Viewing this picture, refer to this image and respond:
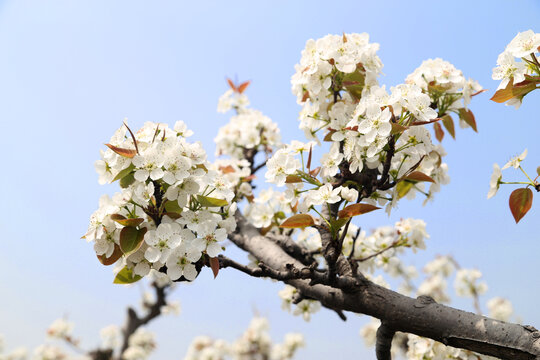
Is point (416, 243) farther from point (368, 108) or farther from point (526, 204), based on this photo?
point (368, 108)

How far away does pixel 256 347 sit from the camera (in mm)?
5895

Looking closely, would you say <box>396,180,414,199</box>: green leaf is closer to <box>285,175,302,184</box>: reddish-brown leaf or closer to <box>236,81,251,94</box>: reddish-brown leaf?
<box>285,175,302,184</box>: reddish-brown leaf

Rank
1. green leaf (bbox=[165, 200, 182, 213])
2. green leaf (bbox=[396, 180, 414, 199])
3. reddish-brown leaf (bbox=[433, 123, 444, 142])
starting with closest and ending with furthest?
green leaf (bbox=[165, 200, 182, 213]), green leaf (bbox=[396, 180, 414, 199]), reddish-brown leaf (bbox=[433, 123, 444, 142])

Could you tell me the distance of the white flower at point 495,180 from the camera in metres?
1.54

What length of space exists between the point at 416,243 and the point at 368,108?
3.35ft

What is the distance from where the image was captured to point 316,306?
2244 millimetres

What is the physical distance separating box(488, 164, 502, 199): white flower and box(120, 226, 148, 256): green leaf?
4.11 ft

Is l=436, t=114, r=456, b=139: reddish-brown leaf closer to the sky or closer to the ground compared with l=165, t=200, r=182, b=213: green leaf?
closer to the sky

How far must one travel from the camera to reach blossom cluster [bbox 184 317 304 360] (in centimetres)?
582

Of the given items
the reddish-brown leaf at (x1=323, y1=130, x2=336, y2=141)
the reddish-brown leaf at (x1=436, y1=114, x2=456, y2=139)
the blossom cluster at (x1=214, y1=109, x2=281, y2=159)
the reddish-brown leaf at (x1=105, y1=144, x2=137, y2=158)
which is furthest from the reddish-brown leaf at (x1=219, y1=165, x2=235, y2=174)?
the reddish-brown leaf at (x1=436, y1=114, x2=456, y2=139)

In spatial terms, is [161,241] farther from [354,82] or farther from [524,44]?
[524,44]

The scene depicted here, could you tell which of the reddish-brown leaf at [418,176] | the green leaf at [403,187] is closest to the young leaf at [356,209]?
the reddish-brown leaf at [418,176]

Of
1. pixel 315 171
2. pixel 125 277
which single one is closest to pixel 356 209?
pixel 315 171

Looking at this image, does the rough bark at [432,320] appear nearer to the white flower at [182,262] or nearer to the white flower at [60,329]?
the white flower at [182,262]
